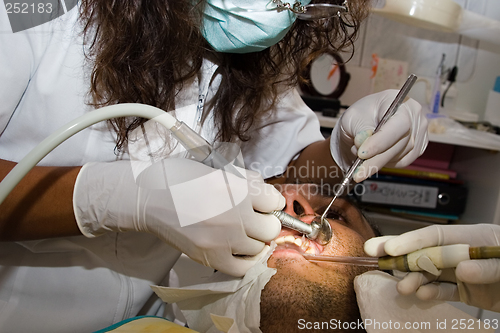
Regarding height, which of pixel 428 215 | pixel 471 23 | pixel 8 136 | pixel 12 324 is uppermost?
pixel 471 23

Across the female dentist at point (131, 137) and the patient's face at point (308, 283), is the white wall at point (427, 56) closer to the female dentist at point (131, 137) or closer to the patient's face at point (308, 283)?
the female dentist at point (131, 137)

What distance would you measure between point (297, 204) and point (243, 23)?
55 centimetres

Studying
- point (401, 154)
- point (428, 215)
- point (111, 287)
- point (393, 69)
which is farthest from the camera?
point (393, 69)

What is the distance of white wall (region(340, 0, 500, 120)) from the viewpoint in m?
2.41

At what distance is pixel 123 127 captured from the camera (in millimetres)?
965

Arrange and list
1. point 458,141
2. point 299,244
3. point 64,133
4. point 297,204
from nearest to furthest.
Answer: point 64,133 → point 299,244 → point 297,204 → point 458,141

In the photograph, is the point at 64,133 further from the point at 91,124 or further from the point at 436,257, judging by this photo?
the point at 436,257

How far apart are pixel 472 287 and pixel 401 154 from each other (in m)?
0.56

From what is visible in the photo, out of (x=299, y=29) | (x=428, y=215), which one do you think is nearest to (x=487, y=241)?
(x=299, y=29)

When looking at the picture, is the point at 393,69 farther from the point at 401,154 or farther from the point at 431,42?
the point at 401,154

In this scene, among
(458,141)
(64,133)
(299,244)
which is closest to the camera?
(64,133)

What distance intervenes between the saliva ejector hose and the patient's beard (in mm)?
393

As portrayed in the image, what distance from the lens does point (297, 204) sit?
1.17m

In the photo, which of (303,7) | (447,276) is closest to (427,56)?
(303,7)
